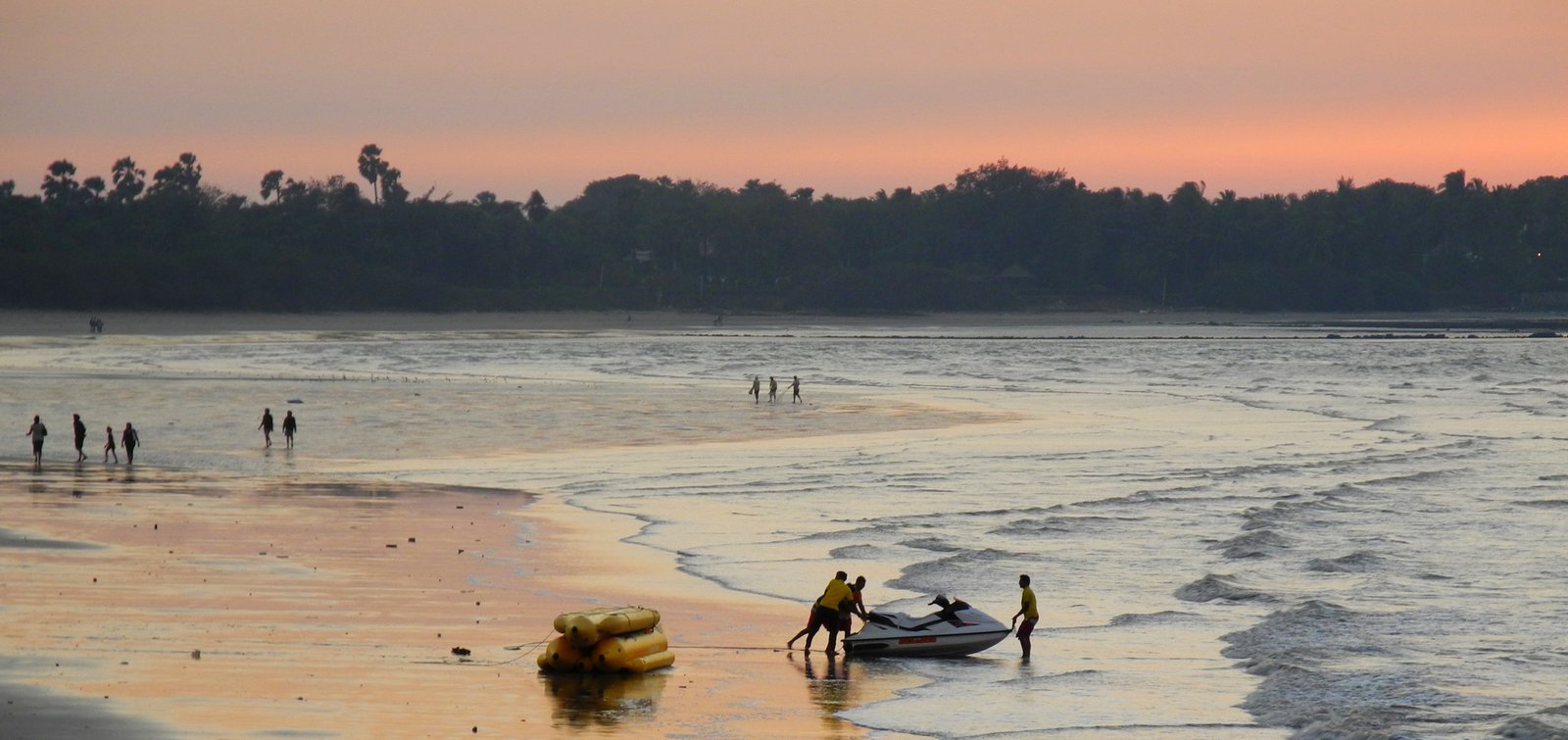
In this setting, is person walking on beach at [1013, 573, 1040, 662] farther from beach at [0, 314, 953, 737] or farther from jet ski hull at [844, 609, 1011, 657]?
beach at [0, 314, 953, 737]

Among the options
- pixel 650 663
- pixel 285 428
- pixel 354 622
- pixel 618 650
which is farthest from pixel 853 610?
pixel 285 428

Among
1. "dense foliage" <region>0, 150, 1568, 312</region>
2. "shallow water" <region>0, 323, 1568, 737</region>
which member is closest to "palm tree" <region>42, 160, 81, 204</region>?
"dense foliage" <region>0, 150, 1568, 312</region>

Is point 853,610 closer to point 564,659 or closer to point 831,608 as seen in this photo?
point 831,608

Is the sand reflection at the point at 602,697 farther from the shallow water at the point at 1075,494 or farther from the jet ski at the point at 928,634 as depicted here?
the jet ski at the point at 928,634

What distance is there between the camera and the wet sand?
49.3ft

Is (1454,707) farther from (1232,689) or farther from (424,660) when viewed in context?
(424,660)

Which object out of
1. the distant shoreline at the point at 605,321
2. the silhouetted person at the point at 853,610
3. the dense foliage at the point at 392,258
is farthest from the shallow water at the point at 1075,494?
the dense foliage at the point at 392,258

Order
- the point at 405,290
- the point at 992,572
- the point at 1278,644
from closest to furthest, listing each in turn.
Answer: the point at 1278,644, the point at 992,572, the point at 405,290

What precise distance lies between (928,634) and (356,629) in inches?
248

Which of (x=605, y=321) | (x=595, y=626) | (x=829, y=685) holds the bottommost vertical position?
(x=829, y=685)

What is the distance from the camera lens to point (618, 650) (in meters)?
16.8

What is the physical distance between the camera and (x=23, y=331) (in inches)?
4481

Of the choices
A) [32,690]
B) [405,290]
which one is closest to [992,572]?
[32,690]

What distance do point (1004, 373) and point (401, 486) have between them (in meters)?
54.3
